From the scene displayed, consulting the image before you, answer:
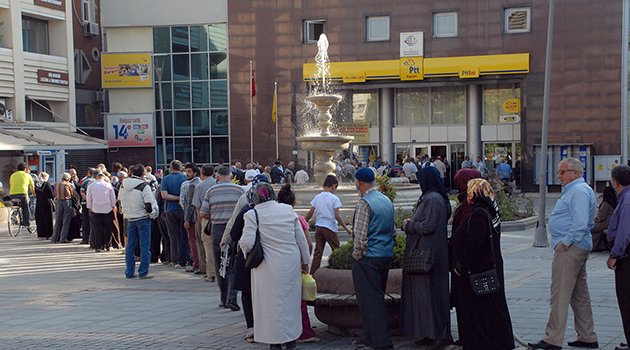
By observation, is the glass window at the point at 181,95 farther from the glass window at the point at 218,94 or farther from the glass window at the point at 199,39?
the glass window at the point at 199,39

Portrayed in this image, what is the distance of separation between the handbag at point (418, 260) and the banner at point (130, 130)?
3777cm

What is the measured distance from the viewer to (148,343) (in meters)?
9.23

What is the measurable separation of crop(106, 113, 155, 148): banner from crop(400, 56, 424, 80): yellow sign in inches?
534

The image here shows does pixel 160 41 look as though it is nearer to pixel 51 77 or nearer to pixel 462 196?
pixel 51 77

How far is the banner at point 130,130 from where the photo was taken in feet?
147

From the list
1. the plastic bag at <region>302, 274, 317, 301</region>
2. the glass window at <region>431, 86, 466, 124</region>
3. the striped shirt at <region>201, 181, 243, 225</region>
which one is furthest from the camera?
the glass window at <region>431, 86, 466, 124</region>

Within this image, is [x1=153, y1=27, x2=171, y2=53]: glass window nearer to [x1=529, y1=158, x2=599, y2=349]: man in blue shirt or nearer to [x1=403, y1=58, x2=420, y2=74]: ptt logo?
[x1=403, y1=58, x2=420, y2=74]: ptt logo

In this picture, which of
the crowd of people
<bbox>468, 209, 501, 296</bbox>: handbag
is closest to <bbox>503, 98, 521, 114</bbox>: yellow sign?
the crowd of people

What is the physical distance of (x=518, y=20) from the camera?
3888cm

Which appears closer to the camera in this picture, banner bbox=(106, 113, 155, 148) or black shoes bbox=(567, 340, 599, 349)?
black shoes bbox=(567, 340, 599, 349)

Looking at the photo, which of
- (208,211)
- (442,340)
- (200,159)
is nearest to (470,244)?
(442,340)

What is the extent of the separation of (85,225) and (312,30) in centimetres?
2335

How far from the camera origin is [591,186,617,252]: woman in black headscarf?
50.3 feet

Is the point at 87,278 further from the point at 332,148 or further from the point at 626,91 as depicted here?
the point at 626,91
